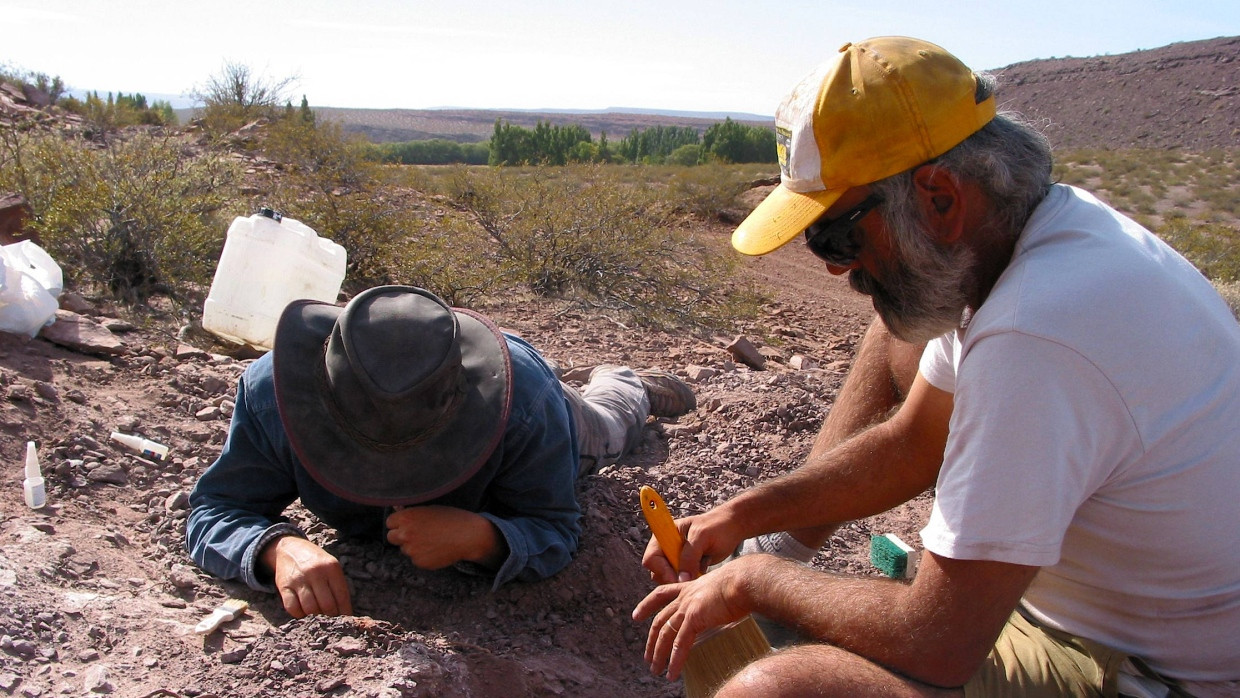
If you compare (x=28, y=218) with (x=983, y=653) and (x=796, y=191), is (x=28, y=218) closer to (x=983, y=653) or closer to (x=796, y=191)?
(x=796, y=191)

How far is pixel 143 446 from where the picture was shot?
305cm

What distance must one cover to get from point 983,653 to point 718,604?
0.48 m

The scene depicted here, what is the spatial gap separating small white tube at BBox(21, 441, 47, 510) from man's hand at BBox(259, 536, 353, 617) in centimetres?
80

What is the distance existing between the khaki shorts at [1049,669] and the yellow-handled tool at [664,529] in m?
0.67

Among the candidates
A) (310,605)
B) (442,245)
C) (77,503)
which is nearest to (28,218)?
(442,245)

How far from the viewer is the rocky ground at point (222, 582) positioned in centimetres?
192

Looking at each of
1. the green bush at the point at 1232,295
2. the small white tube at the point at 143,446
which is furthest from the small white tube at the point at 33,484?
the green bush at the point at 1232,295

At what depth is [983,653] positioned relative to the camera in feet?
5.08

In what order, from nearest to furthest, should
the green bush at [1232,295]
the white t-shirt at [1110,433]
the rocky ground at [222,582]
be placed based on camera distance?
the white t-shirt at [1110,433] → the rocky ground at [222,582] → the green bush at [1232,295]

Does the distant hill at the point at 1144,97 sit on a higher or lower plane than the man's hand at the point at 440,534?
higher

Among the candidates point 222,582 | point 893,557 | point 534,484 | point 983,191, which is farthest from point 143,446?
point 983,191

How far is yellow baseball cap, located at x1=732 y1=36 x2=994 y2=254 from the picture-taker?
1637 mm

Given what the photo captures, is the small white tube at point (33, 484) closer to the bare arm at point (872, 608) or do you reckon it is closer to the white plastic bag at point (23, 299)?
the white plastic bag at point (23, 299)

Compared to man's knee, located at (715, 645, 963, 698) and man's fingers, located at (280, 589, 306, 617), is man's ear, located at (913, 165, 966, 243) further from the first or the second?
man's fingers, located at (280, 589, 306, 617)
